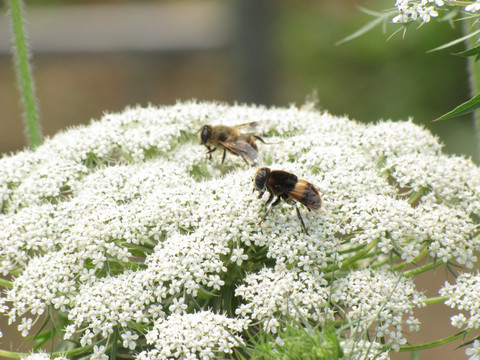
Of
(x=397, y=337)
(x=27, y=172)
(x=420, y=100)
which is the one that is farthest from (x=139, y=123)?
(x=420, y=100)

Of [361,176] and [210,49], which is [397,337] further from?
[210,49]

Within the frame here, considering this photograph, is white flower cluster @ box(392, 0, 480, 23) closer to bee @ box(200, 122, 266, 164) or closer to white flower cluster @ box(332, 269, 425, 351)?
bee @ box(200, 122, 266, 164)

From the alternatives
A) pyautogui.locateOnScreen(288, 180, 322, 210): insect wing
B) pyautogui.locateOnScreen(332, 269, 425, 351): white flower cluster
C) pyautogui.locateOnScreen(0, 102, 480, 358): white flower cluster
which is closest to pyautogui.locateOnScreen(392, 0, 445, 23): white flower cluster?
pyautogui.locateOnScreen(0, 102, 480, 358): white flower cluster

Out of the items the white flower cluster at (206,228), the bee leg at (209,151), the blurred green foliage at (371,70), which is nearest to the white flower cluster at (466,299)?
the white flower cluster at (206,228)

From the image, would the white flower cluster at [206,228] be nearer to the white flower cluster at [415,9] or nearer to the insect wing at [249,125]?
the insect wing at [249,125]

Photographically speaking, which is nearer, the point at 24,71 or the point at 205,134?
the point at 205,134

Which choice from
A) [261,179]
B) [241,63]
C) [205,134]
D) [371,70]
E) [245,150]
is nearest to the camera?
[261,179]

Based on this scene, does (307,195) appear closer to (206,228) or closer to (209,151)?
Result: (206,228)

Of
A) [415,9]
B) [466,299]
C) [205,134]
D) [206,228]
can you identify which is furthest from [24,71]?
[466,299]
